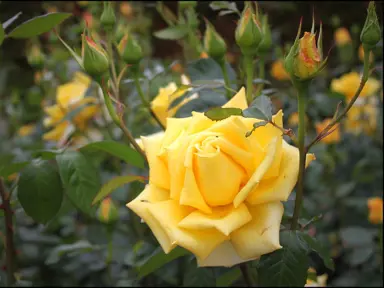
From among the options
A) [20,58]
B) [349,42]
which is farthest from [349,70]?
[20,58]

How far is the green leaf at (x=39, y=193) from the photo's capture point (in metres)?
0.66

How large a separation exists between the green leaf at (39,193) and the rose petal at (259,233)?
0.89ft

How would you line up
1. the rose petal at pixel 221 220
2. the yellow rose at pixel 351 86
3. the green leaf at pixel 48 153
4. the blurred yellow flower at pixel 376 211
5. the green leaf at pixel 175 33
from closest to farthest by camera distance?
1. the rose petal at pixel 221 220
2. the green leaf at pixel 48 153
3. the green leaf at pixel 175 33
4. the blurred yellow flower at pixel 376 211
5. the yellow rose at pixel 351 86

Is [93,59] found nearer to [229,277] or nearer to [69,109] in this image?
[229,277]

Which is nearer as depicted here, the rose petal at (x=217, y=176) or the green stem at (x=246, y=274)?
the rose petal at (x=217, y=176)

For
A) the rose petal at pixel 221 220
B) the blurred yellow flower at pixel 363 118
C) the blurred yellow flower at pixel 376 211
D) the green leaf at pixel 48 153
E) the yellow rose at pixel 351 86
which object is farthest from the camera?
the blurred yellow flower at pixel 363 118

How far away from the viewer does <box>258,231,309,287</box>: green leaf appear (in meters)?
0.54

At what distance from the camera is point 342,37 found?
135 centimetres

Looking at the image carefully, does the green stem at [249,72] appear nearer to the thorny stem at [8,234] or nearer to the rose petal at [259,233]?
the rose petal at [259,233]

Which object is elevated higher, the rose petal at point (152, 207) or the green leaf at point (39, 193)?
the rose petal at point (152, 207)

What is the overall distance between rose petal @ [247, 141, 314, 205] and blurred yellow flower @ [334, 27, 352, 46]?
0.91 meters

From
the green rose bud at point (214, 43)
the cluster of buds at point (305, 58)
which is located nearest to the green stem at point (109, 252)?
the green rose bud at point (214, 43)

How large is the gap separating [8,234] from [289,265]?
16.0 inches

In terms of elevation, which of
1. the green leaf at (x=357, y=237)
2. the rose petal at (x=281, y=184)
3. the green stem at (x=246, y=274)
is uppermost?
the rose petal at (x=281, y=184)
